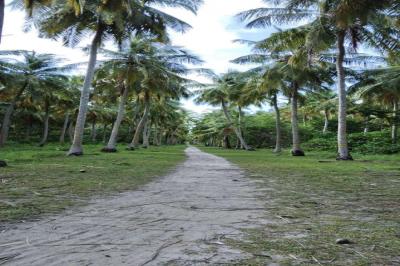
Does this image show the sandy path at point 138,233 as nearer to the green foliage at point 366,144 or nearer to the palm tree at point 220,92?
the green foliage at point 366,144

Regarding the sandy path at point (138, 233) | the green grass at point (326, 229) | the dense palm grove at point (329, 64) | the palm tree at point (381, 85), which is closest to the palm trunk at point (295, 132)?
the dense palm grove at point (329, 64)

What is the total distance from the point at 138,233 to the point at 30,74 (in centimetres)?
2565

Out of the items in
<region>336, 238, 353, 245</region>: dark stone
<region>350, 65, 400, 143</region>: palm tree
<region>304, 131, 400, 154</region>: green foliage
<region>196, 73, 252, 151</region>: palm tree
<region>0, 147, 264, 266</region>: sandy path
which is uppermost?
<region>196, 73, 252, 151</region>: palm tree

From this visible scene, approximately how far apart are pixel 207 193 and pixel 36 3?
10.4 m

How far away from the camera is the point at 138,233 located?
12.5 ft

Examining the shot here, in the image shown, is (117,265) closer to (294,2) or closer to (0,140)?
(294,2)

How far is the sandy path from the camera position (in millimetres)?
3016

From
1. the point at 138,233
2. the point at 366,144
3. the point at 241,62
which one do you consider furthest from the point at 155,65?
the point at 138,233

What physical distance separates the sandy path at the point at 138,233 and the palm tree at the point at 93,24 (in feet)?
42.3

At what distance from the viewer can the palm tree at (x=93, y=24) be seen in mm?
17788

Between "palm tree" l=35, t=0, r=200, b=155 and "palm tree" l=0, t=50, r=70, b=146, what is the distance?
7437 mm

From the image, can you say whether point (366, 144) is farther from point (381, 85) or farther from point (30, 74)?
point (30, 74)

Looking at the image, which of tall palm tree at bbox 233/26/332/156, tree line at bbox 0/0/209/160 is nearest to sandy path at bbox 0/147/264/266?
tree line at bbox 0/0/209/160

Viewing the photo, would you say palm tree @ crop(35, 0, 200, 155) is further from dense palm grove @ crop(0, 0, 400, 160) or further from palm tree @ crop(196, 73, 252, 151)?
palm tree @ crop(196, 73, 252, 151)
